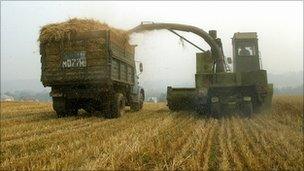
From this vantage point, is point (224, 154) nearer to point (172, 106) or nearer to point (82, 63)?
point (82, 63)

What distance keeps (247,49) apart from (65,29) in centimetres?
804

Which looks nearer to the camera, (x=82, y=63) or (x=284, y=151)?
(x=284, y=151)

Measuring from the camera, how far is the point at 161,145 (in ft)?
25.1

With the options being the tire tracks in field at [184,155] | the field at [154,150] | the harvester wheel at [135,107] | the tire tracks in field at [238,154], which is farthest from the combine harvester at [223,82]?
the tire tracks in field at [184,155]

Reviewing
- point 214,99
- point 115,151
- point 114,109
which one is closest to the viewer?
point 115,151

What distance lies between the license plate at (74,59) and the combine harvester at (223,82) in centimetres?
318

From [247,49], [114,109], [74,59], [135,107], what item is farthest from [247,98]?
[74,59]

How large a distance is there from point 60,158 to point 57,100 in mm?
8342

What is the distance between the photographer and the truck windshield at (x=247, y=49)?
1844 cm

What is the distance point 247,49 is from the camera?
60.7ft

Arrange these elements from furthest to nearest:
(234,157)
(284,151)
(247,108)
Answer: (247,108) → (284,151) → (234,157)

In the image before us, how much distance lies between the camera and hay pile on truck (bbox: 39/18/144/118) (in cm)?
1366

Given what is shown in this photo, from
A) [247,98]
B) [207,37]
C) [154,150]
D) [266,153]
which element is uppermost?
[207,37]

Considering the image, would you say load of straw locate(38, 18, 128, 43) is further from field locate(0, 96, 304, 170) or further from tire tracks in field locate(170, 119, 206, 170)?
tire tracks in field locate(170, 119, 206, 170)
